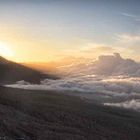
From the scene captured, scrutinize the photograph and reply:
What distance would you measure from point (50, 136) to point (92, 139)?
28.5m

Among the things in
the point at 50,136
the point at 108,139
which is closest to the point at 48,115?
the point at 108,139

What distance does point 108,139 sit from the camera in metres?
142

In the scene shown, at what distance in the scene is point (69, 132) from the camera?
12356 cm

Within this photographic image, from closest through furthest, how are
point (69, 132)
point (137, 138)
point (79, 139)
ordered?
point (79, 139)
point (69, 132)
point (137, 138)

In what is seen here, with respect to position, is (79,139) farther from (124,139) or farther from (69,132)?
(124,139)

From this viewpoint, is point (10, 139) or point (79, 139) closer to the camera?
point (10, 139)

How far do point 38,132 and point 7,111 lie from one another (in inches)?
877

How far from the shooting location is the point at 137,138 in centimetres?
18350

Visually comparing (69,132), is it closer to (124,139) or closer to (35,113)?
(35,113)

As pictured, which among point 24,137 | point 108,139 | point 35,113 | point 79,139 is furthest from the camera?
point 35,113

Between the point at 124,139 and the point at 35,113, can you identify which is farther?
the point at 124,139

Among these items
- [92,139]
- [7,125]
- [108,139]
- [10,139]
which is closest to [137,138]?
[108,139]

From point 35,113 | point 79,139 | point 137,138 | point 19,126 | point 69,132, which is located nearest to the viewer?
point 19,126

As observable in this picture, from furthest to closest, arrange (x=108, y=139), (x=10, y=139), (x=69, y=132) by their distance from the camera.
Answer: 1. (x=108, y=139)
2. (x=69, y=132)
3. (x=10, y=139)
